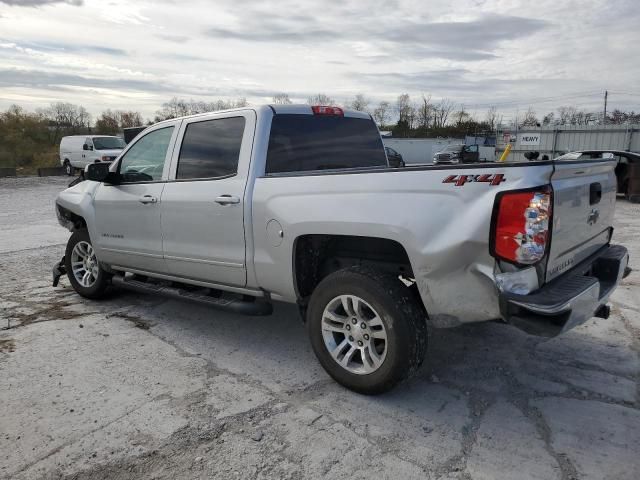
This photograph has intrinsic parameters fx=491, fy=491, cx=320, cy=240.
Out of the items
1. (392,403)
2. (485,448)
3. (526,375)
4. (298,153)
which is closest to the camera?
(485,448)

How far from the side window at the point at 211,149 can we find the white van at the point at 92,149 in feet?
63.6

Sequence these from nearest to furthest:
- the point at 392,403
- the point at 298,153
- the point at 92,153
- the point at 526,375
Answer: the point at 392,403
the point at 526,375
the point at 298,153
the point at 92,153

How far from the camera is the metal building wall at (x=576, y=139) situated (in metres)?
20.8

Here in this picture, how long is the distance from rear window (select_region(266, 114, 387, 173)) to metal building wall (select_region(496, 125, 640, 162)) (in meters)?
17.5

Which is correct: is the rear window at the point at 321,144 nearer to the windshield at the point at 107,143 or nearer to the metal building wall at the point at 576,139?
the metal building wall at the point at 576,139

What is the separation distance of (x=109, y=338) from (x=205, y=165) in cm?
178

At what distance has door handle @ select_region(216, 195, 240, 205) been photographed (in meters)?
3.71

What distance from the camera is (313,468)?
254 centimetres

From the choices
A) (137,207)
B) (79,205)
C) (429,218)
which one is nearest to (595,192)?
(429,218)

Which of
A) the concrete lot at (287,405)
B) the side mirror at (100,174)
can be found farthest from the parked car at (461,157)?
the side mirror at (100,174)

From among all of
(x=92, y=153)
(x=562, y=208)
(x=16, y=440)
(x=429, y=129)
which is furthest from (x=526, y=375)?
(x=429, y=129)

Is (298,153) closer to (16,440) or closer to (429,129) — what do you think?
(16,440)

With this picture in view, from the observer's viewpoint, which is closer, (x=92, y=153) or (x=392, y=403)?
(x=392, y=403)

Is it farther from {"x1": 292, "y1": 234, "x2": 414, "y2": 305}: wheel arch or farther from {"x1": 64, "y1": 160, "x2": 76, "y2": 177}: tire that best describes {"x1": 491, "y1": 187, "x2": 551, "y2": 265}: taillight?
{"x1": 64, "y1": 160, "x2": 76, "y2": 177}: tire
